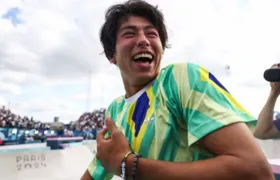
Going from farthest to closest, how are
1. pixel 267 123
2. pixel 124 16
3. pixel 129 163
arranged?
1. pixel 267 123
2. pixel 124 16
3. pixel 129 163

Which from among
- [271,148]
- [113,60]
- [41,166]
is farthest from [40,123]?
[113,60]

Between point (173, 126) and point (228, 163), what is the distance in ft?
0.93

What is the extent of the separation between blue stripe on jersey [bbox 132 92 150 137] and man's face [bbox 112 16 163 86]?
0.36 feet

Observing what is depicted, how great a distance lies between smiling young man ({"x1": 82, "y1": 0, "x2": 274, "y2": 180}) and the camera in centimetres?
104

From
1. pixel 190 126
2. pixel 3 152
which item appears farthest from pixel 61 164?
pixel 190 126

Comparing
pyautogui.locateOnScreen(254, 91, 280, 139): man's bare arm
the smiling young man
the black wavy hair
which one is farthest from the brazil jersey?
pyautogui.locateOnScreen(254, 91, 280, 139): man's bare arm

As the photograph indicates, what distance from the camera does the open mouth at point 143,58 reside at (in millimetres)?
1555

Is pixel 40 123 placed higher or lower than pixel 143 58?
lower

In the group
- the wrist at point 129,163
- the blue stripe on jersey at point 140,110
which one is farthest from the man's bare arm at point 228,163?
the blue stripe on jersey at point 140,110

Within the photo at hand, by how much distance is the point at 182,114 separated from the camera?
122 centimetres

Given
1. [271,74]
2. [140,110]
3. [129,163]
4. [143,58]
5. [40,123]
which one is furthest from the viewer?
[40,123]

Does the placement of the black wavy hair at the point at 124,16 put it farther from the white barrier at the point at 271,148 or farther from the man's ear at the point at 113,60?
the white barrier at the point at 271,148

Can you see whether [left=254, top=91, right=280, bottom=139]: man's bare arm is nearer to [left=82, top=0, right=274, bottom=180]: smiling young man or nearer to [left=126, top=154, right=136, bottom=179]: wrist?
[left=82, top=0, right=274, bottom=180]: smiling young man

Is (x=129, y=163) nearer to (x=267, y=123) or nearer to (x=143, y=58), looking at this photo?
(x=143, y=58)
